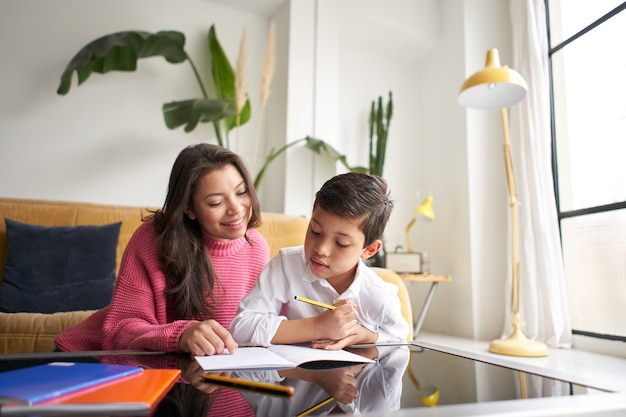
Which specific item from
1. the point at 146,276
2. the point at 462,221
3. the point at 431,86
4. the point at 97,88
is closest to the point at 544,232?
the point at 462,221

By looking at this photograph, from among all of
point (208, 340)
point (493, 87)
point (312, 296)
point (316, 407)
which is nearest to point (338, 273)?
point (312, 296)

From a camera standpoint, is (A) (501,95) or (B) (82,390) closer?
(B) (82,390)

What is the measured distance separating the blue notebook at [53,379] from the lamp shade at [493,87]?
2.43m

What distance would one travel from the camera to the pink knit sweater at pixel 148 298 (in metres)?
0.87

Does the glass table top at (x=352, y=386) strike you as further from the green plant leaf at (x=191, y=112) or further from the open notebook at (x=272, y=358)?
the green plant leaf at (x=191, y=112)

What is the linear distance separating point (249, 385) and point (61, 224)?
78.2 inches

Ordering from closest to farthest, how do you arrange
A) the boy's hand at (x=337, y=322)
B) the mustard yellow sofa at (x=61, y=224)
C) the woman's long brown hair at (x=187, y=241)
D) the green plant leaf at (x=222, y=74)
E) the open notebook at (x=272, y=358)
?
Result: 1. the open notebook at (x=272, y=358)
2. the boy's hand at (x=337, y=322)
3. the woman's long brown hair at (x=187, y=241)
4. the mustard yellow sofa at (x=61, y=224)
5. the green plant leaf at (x=222, y=74)

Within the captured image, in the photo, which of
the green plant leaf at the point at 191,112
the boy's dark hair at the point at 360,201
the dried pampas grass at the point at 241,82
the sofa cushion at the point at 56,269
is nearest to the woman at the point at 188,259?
the boy's dark hair at the point at 360,201

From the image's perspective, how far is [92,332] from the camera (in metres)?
1.14

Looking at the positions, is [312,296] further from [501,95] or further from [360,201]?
[501,95]

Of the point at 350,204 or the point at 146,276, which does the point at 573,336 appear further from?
the point at 146,276

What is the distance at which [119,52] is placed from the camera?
2684 mm

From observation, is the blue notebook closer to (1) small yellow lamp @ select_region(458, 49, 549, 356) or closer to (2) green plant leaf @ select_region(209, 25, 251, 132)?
(1) small yellow lamp @ select_region(458, 49, 549, 356)

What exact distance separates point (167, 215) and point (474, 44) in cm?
318
